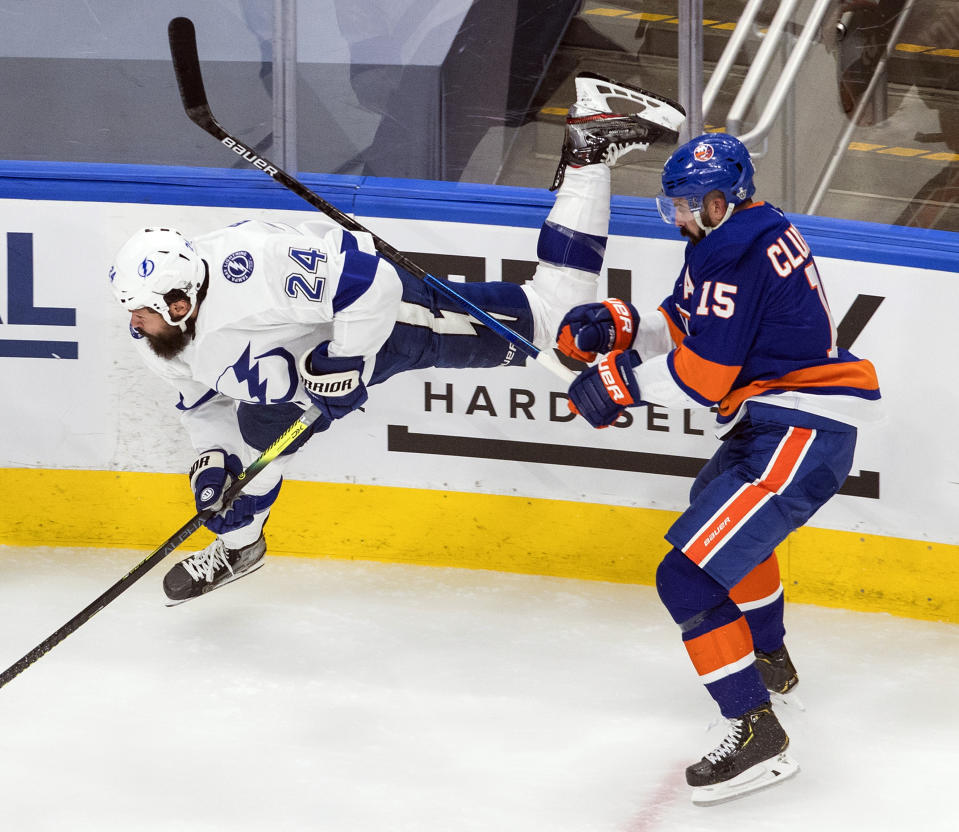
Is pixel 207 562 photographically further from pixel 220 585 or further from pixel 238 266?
pixel 238 266

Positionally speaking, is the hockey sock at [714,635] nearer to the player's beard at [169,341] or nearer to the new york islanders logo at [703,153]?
the new york islanders logo at [703,153]

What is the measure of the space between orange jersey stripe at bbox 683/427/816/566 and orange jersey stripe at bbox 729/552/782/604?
355 mm

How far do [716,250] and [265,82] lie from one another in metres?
1.63

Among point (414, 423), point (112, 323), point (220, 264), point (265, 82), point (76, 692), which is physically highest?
point (265, 82)

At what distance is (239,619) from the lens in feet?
11.1

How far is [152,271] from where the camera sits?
2.72 meters

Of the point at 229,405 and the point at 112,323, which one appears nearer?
the point at 229,405

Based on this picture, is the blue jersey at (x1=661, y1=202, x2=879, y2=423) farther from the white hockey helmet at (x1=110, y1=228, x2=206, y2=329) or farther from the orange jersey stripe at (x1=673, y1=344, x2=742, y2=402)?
the white hockey helmet at (x1=110, y1=228, x2=206, y2=329)

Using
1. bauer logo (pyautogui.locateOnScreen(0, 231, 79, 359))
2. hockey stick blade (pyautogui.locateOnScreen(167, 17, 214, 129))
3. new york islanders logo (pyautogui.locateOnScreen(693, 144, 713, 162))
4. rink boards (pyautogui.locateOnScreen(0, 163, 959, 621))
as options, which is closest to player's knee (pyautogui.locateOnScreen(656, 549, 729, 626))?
new york islanders logo (pyautogui.locateOnScreen(693, 144, 713, 162))

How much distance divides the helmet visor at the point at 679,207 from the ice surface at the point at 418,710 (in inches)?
44.4

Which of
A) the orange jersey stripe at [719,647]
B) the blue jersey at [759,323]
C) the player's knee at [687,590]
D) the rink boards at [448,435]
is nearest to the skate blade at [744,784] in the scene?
the orange jersey stripe at [719,647]

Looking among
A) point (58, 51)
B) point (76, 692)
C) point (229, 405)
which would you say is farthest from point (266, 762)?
point (58, 51)

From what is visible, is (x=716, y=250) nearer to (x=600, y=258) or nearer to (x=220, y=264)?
(x=600, y=258)

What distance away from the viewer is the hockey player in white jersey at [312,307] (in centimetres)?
286
